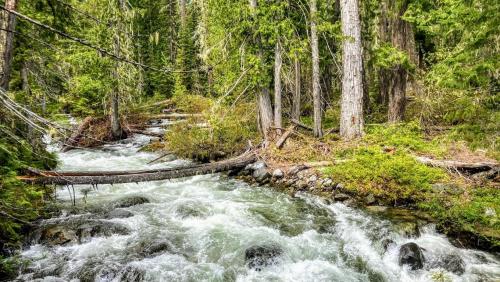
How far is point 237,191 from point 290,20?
5.65m

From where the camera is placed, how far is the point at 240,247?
673cm

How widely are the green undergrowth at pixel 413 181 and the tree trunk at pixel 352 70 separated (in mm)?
573

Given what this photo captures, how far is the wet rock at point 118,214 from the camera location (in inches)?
314

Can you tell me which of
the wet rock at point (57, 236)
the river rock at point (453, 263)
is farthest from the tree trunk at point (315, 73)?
the wet rock at point (57, 236)

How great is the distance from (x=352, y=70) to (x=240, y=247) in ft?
21.7

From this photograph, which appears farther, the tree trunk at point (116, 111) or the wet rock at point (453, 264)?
the tree trunk at point (116, 111)

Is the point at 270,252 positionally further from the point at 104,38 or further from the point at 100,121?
the point at 100,121

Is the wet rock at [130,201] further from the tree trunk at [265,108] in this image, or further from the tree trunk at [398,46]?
the tree trunk at [398,46]

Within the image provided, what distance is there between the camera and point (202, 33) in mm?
13938

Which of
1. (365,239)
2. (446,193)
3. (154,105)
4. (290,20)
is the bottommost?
(365,239)

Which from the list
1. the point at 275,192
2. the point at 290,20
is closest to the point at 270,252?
the point at 275,192

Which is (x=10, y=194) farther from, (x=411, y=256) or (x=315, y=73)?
(x=315, y=73)

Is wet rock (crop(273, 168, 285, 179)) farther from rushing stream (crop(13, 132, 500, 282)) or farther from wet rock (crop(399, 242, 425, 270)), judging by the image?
wet rock (crop(399, 242, 425, 270))

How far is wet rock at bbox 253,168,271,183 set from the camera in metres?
10.2
